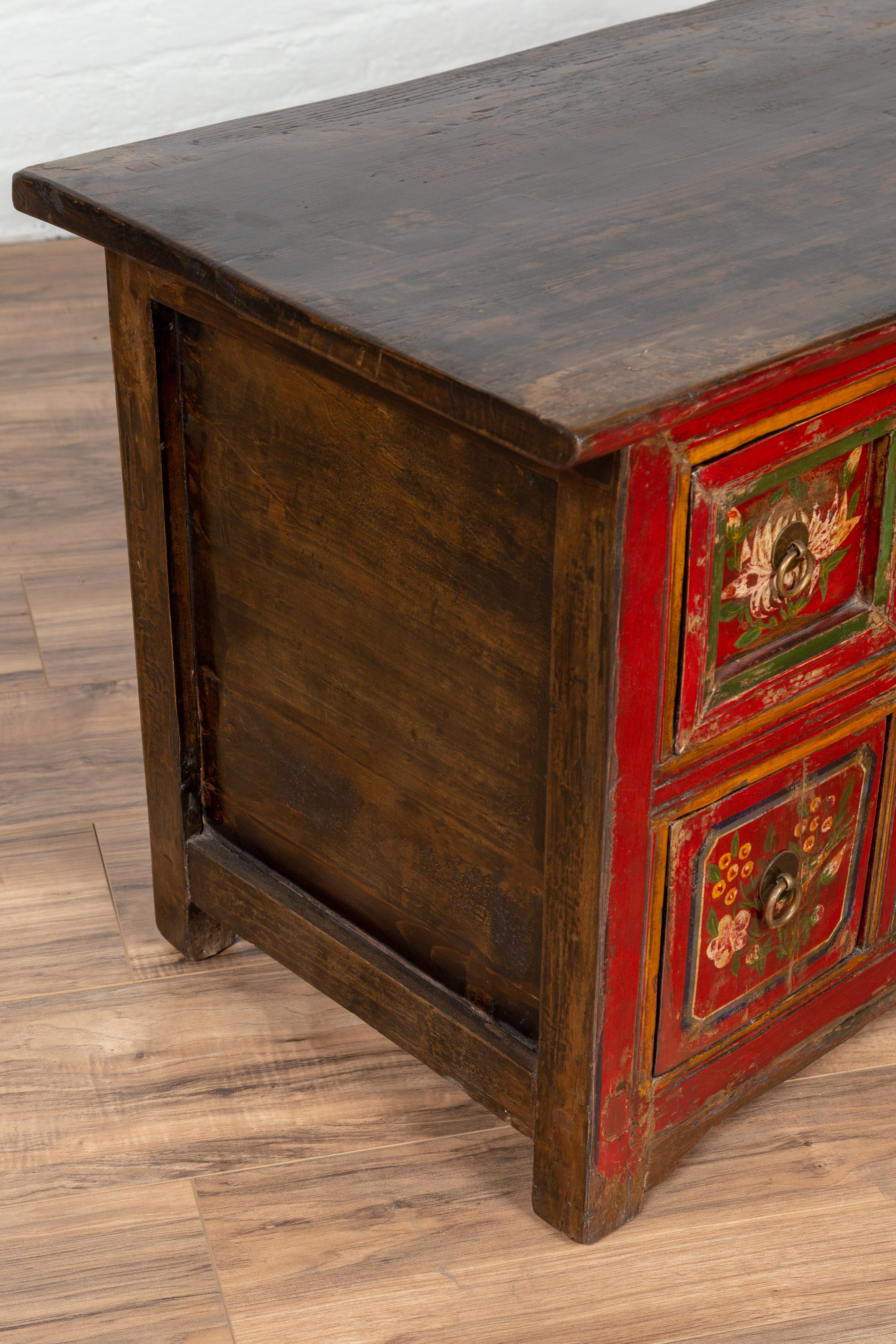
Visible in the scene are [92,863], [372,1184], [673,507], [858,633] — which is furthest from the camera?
[92,863]

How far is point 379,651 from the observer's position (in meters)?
1.37

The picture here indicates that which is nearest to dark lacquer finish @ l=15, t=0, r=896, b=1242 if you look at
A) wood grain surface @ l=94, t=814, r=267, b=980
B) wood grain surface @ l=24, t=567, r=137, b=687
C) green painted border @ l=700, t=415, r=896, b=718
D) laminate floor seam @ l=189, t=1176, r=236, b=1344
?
green painted border @ l=700, t=415, r=896, b=718

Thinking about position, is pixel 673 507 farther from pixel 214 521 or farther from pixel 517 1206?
pixel 517 1206

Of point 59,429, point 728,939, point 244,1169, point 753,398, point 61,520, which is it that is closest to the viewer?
point 753,398

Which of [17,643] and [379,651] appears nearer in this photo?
[379,651]

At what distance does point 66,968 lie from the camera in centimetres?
170

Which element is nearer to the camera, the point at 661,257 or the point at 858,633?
the point at 661,257

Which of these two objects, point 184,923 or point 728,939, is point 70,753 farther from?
point 728,939

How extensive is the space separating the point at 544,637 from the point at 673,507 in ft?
0.48

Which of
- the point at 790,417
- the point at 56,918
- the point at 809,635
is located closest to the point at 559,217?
the point at 790,417

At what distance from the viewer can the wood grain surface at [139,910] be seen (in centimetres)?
172

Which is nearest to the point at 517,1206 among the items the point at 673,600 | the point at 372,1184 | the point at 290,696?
the point at 372,1184

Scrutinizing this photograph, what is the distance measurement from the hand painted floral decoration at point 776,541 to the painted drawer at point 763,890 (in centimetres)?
15

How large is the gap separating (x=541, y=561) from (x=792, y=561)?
0.19 m
